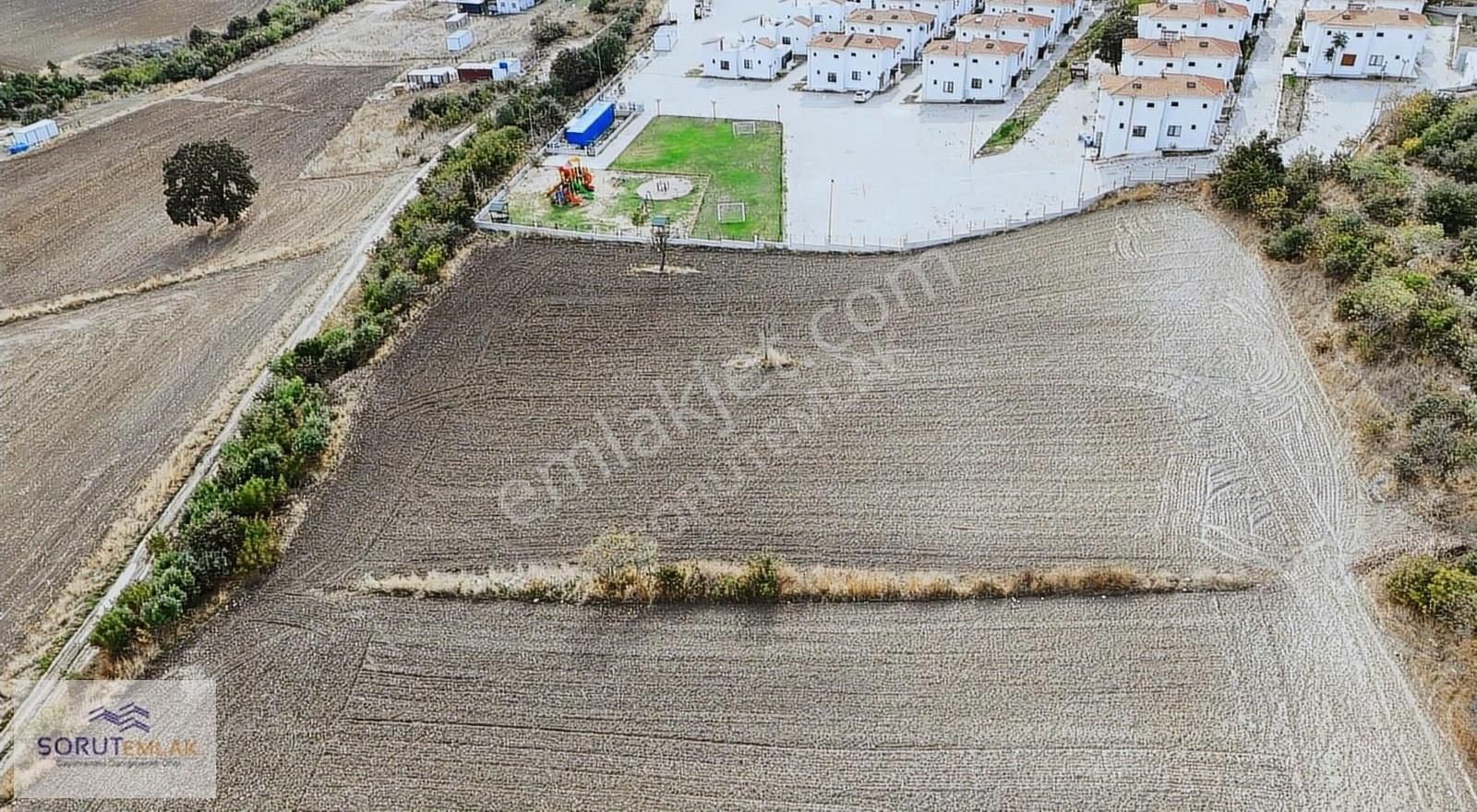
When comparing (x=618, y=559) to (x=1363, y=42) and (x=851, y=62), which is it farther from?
(x=1363, y=42)

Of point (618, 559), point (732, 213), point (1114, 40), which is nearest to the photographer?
point (618, 559)

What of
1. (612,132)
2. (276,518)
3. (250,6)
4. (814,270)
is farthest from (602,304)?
(250,6)

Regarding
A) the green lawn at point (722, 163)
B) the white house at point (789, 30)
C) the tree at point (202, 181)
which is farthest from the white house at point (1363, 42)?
the tree at point (202, 181)

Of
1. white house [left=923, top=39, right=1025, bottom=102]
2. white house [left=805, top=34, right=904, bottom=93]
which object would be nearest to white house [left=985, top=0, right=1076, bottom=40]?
white house [left=923, top=39, right=1025, bottom=102]

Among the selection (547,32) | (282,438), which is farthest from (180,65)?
(282,438)

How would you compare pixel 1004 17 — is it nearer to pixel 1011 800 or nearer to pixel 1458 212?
pixel 1458 212

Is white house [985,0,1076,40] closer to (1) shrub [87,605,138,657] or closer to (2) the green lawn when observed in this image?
(2) the green lawn
